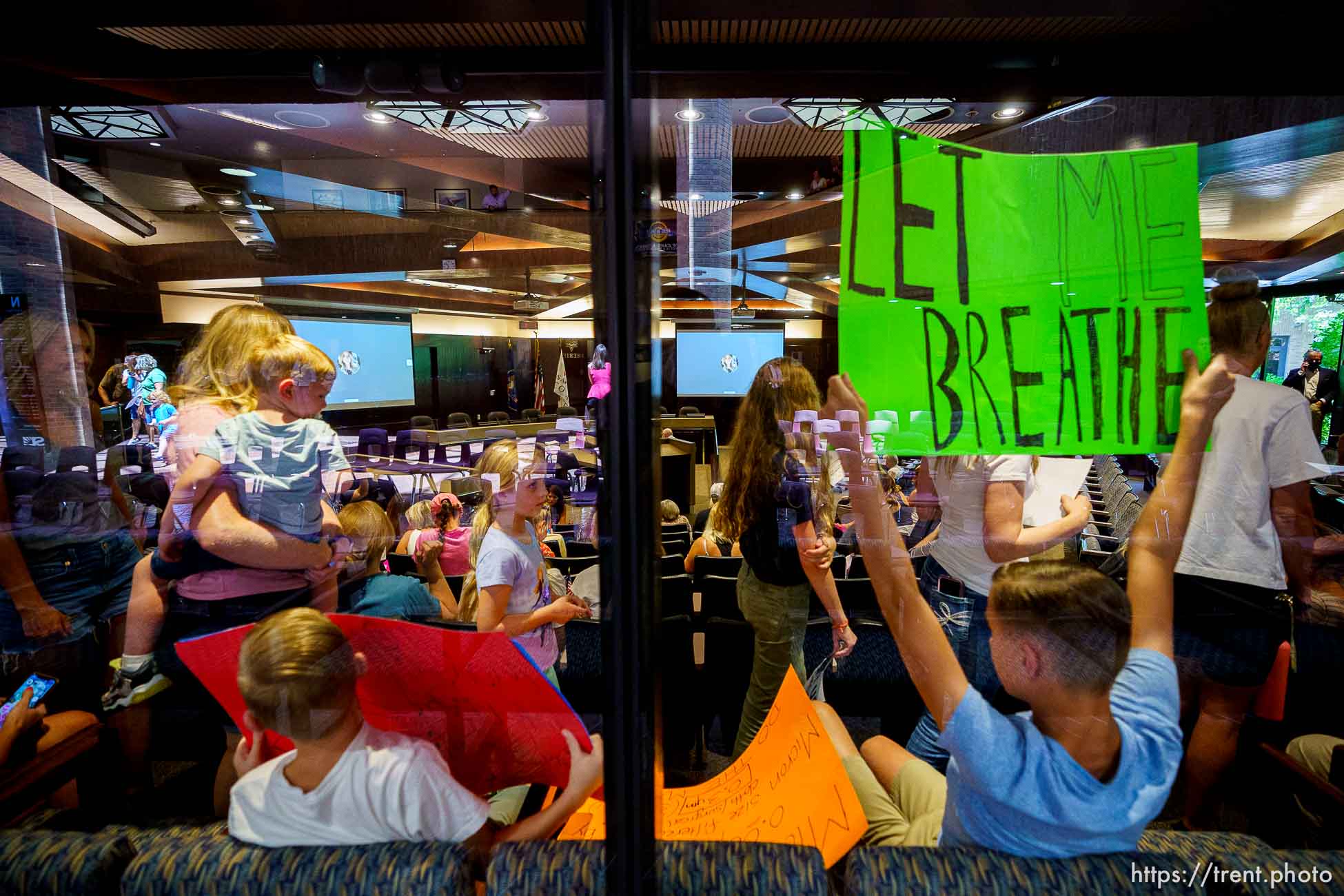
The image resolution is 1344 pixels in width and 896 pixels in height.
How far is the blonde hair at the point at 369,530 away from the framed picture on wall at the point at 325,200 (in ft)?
2.03

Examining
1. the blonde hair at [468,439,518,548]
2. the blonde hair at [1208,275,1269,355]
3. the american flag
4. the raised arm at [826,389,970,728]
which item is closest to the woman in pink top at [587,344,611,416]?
the american flag

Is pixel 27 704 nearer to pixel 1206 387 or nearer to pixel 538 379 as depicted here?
pixel 538 379

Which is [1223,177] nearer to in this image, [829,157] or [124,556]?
[829,157]

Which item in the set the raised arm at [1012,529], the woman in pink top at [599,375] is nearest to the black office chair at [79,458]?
the woman in pink top at [599,375]

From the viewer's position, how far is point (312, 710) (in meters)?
0.97

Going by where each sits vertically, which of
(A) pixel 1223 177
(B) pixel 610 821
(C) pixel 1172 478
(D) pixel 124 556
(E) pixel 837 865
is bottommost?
(E) pixel 837 865

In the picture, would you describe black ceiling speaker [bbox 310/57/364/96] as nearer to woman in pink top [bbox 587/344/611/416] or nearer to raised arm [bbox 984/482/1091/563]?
woman in pink top [bbox 587/344/611/416]

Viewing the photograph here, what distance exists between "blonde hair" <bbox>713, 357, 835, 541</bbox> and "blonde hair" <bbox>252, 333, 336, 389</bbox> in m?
0.84

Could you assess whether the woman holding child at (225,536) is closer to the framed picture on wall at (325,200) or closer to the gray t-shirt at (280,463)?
the gray t-shirt at (280,463)

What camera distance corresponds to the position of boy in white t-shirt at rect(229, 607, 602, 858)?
0.92m

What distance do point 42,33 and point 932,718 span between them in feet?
6.86

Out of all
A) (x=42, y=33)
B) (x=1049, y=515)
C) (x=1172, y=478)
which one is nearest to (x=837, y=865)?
(x=1049, y=515)

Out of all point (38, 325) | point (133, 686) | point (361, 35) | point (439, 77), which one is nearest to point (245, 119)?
point (361, 35)

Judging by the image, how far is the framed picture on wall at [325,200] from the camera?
1119 millimetres
